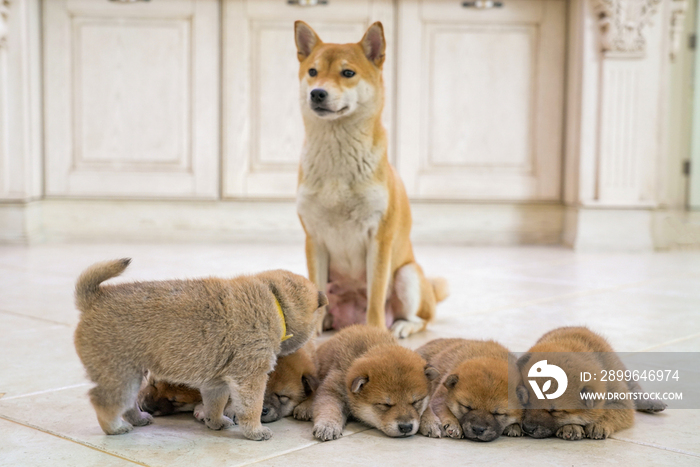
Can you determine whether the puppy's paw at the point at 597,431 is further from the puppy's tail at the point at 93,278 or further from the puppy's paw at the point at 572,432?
the puppy's tail at the point at 93,278

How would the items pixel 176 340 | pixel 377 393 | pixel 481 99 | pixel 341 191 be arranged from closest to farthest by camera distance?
pixel 176 340, pixel 377 393, pixel 341 191, pixel 481 99

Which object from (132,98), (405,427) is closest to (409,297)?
(405,427)

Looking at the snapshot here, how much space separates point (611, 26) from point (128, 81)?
362cm

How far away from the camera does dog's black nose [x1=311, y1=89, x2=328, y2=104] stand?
2.35 metres

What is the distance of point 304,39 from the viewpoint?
256 centimetres

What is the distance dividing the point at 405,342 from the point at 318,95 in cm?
93

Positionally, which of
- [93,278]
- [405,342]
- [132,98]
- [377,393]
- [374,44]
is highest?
[132,98]

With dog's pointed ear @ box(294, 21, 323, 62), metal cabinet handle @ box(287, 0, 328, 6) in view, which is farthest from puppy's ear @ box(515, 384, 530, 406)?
metal cabinet handle @ box(287, 0, 328, 6)

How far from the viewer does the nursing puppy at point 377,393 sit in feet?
5.02

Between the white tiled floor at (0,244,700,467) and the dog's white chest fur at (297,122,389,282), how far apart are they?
1.51ft

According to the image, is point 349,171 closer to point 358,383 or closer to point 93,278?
point 358,383

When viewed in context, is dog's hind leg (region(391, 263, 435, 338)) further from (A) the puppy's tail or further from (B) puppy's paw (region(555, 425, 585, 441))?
(A) the puppy's tail

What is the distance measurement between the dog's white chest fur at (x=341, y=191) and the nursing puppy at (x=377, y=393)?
2.78 ft

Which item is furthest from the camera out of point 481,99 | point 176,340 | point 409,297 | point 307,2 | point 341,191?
point 481,99
